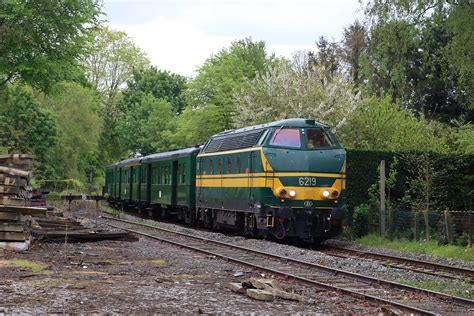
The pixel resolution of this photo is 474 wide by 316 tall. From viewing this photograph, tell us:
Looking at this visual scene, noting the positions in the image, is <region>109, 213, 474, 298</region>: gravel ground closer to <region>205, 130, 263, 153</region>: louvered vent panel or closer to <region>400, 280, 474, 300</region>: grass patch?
<region>400, 280, 474, 300</region>: grass patch

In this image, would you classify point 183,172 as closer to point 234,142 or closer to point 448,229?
point 234,142

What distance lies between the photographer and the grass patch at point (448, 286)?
1201cm

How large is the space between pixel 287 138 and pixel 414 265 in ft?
19.0

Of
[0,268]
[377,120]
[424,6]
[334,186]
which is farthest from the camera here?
[377,120]

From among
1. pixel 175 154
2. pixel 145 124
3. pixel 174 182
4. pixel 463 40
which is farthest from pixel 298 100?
pixel 145 124

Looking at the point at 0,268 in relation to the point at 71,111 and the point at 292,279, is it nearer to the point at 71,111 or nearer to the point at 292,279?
the point at 292,279

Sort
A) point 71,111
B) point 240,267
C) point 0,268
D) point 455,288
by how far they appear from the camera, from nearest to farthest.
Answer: point 455,288 < point 0,268 < point 240,267 < point 71,111

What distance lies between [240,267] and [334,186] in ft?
20.4

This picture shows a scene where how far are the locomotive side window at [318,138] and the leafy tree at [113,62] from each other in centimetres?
5745

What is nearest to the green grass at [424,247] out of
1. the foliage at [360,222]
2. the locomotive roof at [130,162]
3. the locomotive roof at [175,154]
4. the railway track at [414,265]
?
the foliage at [360,222]

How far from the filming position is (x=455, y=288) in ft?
41.3

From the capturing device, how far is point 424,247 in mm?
20734

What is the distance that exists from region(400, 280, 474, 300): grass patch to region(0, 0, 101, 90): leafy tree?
2145 centimetres

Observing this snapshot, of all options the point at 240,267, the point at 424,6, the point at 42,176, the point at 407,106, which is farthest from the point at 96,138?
the point at 240,267
